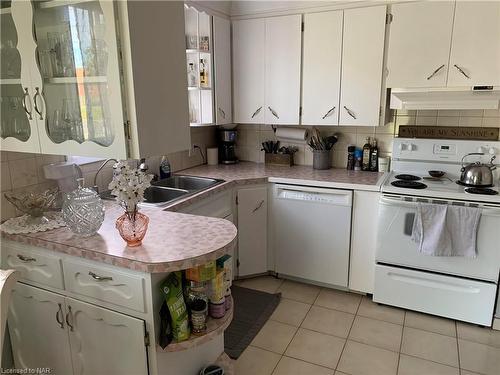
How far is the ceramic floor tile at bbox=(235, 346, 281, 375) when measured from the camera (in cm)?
214

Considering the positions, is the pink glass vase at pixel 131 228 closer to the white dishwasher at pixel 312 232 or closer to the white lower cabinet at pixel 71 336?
the white lower cabinet at pixel 71 336

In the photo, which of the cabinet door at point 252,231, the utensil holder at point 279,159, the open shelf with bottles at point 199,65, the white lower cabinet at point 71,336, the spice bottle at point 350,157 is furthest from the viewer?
the utensil holder at point 279,159

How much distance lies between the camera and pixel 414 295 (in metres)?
2.62

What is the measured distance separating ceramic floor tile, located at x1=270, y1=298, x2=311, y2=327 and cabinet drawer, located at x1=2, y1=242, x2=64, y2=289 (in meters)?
1.48

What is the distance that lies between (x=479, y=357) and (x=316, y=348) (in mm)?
956

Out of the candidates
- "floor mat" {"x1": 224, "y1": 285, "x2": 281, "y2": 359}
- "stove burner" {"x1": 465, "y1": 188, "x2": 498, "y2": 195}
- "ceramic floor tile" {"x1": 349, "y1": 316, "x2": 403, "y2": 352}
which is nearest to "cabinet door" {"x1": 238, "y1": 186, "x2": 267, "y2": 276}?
"floor mat" {"x1": 224, "y1": 285, "x2": 281, "y2": 359}

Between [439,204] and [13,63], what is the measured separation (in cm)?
251

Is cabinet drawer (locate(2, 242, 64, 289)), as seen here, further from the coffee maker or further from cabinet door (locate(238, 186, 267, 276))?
the coffee maker

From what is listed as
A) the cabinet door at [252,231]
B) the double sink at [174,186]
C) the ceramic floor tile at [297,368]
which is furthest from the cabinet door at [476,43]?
the ceramic floor tile at [297,368]

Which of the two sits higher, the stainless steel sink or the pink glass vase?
the pink glass vase

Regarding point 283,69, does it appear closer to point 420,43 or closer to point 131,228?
point 420,43

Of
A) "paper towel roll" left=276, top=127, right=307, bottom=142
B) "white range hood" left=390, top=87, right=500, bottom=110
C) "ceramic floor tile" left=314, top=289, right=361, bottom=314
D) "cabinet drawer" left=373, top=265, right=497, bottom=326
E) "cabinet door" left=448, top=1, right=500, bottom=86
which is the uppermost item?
"cabinet door" left=448, top=1, right=500, bottom=86

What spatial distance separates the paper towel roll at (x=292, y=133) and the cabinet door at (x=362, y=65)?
437mm

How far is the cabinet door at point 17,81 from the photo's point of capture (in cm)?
164
